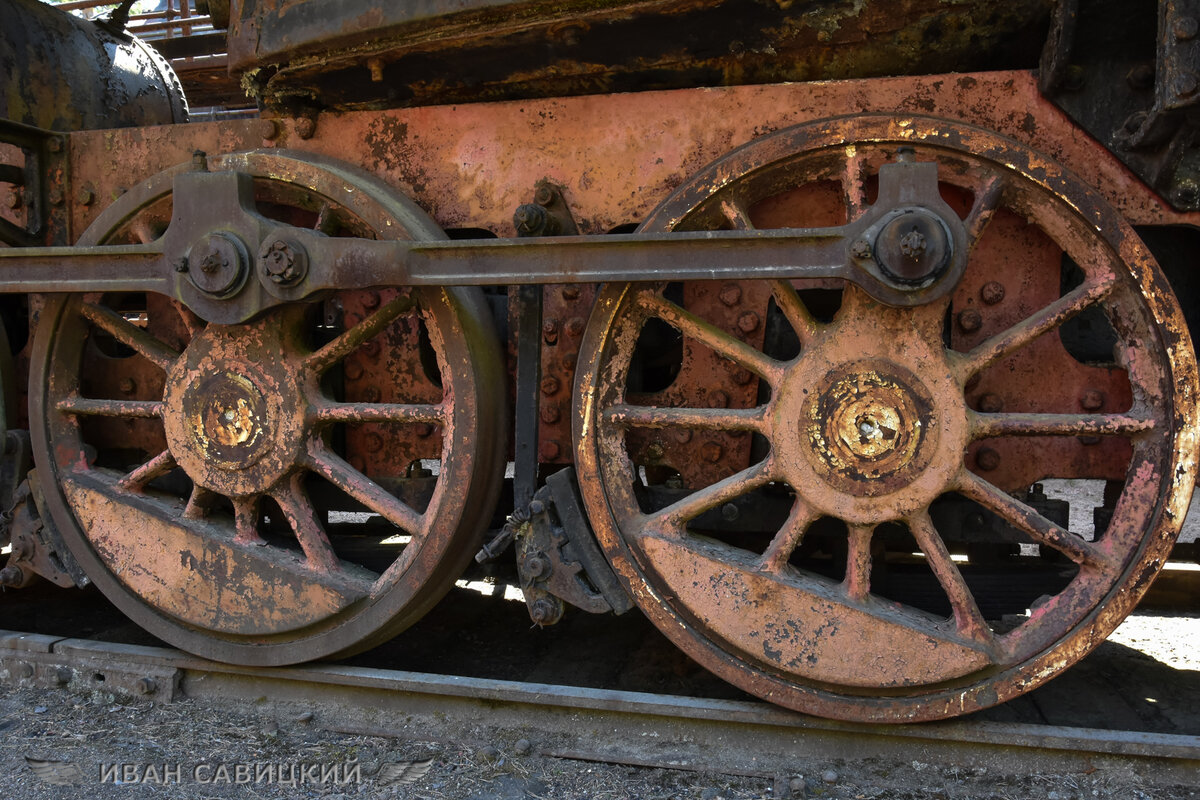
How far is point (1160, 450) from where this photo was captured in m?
2.13

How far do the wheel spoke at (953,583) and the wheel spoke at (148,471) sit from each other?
2.13 meters

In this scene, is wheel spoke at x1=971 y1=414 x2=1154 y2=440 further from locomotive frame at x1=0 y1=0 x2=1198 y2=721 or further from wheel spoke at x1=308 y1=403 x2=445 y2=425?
wheel spoke at x1=308 y1=403 x2=445 y2=425

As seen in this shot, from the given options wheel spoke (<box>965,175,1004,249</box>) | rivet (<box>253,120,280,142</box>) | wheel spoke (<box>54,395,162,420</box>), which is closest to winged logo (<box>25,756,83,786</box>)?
wheel spoke (<box>54,395,162,420</box>)

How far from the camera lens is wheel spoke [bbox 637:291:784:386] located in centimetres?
232

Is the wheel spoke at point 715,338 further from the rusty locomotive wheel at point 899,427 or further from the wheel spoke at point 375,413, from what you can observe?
the wheel spoke at point 375,413

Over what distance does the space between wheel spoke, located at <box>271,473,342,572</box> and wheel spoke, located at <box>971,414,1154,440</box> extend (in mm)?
1786

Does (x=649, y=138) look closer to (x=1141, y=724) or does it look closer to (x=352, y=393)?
(x=352, y=393)

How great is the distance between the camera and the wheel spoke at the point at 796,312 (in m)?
2.28

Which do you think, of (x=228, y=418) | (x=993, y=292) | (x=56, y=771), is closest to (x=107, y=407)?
(x=228, y=418)

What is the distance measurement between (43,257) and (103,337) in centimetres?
75

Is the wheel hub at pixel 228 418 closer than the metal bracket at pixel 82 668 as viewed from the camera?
Yes

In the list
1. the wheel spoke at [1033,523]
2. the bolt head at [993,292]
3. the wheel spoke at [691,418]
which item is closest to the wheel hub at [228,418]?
the wheel spoke at [691,418]

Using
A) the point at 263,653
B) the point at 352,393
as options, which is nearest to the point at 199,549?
the point at 263,653

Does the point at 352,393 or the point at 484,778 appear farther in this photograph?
the point at 352,393
